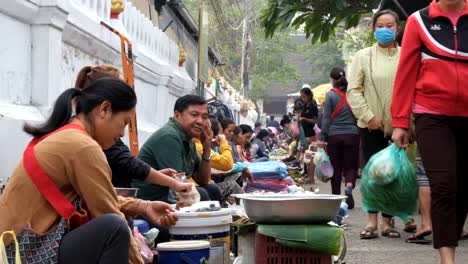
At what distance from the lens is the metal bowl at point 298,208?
4.26 m

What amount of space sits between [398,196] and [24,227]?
3.78m

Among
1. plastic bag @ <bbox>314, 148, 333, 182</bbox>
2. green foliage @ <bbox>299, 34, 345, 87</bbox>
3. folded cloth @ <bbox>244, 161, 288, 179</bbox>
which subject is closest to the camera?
folded cloth @ <bbox>244, 161, 288, 179</bbox>

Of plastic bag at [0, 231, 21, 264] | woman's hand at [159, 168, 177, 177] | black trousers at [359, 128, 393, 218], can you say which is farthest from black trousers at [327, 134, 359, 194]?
plastic bag at [0, 231, 21, 264]

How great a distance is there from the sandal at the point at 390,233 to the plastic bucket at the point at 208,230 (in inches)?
92.5

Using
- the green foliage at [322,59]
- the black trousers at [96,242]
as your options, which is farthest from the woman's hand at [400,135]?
the green foliage at [322,59]

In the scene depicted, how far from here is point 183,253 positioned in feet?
13.5

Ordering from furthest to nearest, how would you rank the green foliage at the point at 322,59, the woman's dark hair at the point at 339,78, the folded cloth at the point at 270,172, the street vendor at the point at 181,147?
the green foliage at the point at 322,59 → the woman's dark hair at the point at 339,78 → the folded cloth at the point at 270,172 → the street vendor at the point at 181,147

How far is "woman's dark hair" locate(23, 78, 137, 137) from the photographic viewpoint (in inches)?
133

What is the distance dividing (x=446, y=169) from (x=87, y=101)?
2.13 m

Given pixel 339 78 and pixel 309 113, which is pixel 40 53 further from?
pixel 309 113

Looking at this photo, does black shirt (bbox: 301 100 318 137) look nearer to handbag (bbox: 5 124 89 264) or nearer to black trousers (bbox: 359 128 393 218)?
black trousers (bbox: 359 128 393 218)

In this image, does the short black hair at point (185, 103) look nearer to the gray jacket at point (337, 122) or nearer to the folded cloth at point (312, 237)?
the folded cloth at point (312, 237)

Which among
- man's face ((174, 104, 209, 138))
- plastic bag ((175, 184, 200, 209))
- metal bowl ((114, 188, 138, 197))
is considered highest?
man's face ((174, 104, 209, 138))

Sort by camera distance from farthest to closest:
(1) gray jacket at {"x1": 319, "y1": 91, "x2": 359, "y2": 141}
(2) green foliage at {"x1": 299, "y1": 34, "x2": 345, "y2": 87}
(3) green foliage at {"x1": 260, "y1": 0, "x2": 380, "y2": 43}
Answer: (2) green foliage at {"x1": 299, "y1": 34, "x2": 345, "y2": 87} → (3) green foliage at {"x1": 260, "y1": 0, "x2": 380, "y2": 43} → (1) gray jacket at {"x1": 319, "y1": 91, "x2": 359, "y2": 141}
